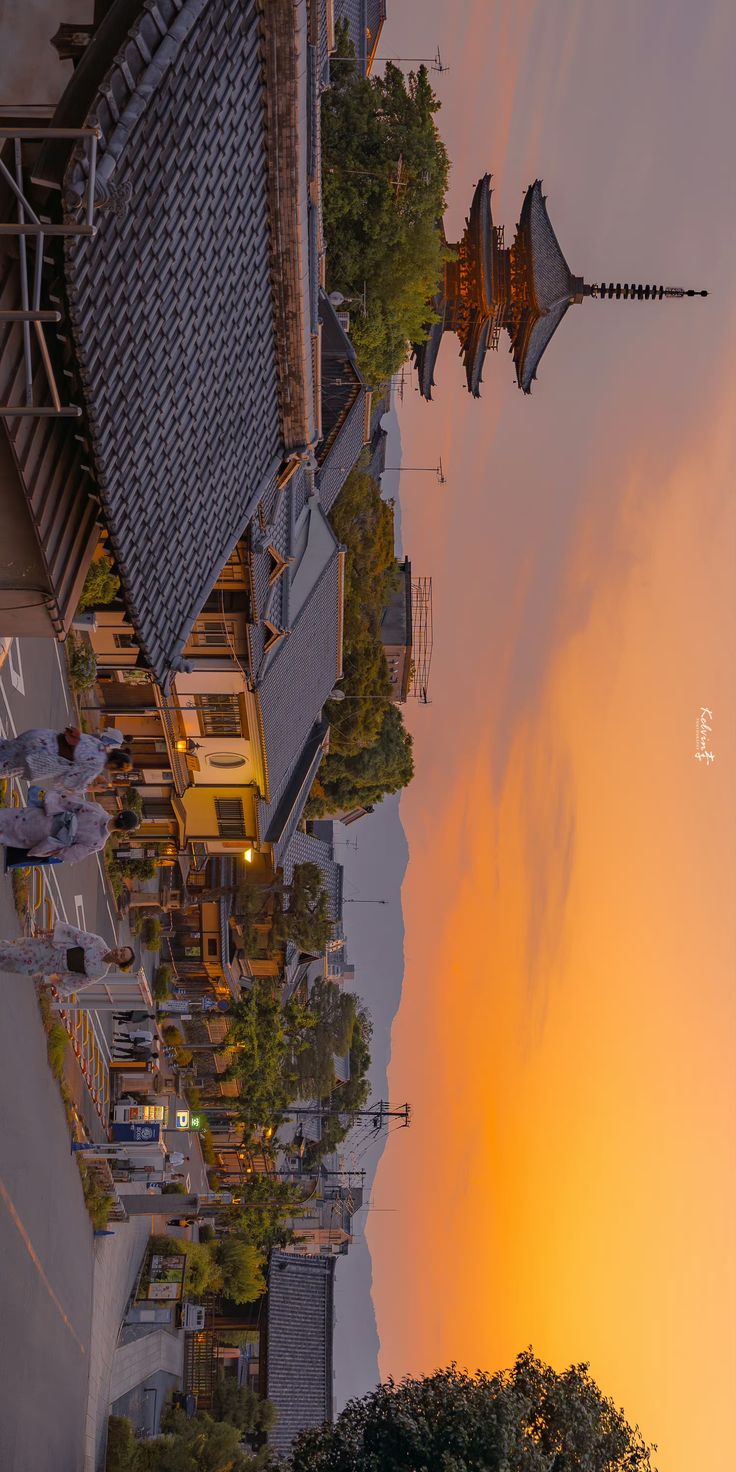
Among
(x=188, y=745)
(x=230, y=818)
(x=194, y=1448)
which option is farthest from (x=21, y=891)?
(x=194, y=1448)

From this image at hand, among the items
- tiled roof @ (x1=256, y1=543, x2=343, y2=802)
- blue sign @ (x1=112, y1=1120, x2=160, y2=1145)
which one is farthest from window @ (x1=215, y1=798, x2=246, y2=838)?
blue sign @ (x1=112, y1=1120, x2=160, y2=1145)

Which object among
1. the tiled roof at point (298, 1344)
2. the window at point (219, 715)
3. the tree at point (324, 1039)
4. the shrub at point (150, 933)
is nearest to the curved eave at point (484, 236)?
the window at point (219, 715)

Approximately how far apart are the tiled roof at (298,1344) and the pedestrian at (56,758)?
60.7 meters

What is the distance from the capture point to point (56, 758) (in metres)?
15.8

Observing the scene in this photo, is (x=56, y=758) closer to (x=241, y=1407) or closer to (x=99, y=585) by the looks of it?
(x=99, y=585)

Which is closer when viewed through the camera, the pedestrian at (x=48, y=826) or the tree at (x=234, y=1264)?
the pedestrian at (x=48, y=826)

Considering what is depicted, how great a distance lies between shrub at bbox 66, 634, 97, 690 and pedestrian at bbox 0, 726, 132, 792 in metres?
17.2

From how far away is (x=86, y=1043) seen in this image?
33000 mm

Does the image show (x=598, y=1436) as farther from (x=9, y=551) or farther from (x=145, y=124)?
(x=145, y=124)

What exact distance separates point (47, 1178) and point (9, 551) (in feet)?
51.1

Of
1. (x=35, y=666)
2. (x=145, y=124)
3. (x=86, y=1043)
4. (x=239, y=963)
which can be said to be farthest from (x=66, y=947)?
(x=239, y=963)

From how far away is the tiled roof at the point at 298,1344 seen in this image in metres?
68.1

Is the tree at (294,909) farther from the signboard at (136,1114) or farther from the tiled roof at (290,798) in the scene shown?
the signboard at (136,1114)

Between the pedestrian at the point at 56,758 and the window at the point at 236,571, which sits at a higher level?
the window at the point at 236,571
